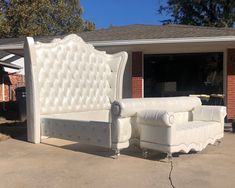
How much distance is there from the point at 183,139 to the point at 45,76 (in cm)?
399

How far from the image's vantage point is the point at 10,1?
27.5 m

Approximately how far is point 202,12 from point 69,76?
23.9 metres

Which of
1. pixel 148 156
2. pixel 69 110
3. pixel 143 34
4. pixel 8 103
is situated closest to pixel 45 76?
pixel 69 110

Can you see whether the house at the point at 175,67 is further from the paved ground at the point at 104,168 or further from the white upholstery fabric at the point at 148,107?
the paved ground at the point at 104,168

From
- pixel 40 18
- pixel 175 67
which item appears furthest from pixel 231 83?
pixel 40 18

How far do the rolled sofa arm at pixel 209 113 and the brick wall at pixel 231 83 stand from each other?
454 cm

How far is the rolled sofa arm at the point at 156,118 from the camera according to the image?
21.6ft

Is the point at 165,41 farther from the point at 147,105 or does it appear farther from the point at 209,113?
the point at 147,105

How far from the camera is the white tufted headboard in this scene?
896cm

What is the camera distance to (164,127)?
21.9 feet

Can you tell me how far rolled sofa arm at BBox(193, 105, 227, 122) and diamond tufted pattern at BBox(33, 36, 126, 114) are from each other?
3.19 m

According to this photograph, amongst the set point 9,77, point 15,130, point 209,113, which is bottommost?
point 15,130

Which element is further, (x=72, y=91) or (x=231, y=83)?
(x=231, y=83)

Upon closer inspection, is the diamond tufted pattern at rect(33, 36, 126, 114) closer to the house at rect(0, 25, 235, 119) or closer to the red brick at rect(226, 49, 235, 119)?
the house at rect(0, 25, 235, 119)
